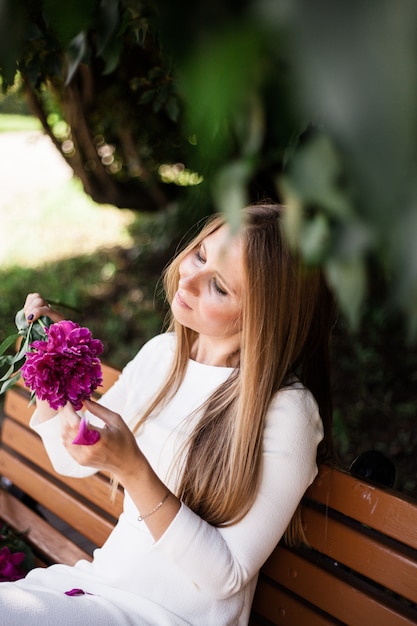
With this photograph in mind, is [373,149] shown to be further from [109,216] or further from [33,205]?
[33,205]

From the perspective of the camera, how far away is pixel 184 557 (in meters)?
1.74

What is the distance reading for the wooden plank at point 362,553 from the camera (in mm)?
1756

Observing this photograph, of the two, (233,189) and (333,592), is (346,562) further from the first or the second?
(233,189)

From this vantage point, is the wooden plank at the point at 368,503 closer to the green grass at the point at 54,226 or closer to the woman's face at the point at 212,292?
the woman's face at the point at 212,292

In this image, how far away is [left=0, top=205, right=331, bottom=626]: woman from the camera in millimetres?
1737

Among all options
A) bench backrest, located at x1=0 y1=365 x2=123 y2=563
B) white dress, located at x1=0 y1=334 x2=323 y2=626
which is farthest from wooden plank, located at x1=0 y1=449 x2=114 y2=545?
white dress, located at x1=0 y1=334 x2=323 y2=626

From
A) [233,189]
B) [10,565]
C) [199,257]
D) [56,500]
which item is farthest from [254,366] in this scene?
[233,189]

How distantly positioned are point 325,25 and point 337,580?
1760 millimetres

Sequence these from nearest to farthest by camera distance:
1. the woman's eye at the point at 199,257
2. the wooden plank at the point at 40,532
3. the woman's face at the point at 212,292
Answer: the woman's face at the point at 212,292 → the woman's eye at the point at 199,257 → the wooden plank at the point at 40,532

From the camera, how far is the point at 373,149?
0.37 metres

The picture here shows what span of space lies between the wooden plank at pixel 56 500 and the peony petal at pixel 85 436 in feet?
3.06

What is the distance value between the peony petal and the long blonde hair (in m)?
0.37

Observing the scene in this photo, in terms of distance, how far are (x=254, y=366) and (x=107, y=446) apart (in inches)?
17.1

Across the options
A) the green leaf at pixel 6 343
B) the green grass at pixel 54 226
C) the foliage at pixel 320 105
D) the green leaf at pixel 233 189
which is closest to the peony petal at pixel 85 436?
the green leaf at pixel 6 343
